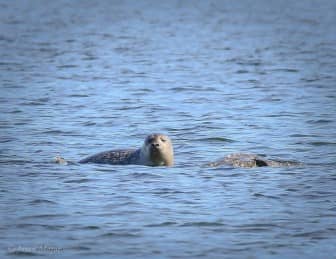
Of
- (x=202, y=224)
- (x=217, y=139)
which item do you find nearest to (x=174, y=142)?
(x=217, y=139)

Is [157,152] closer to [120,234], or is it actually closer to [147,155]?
[147,155]

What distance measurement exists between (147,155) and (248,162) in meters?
1.35

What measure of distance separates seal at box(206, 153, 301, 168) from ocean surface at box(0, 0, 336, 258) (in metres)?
0.20

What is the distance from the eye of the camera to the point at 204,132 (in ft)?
60.7

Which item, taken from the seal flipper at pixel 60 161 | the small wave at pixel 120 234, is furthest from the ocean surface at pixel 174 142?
the seal flipper at pixel 60 161

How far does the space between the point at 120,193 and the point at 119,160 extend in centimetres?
213

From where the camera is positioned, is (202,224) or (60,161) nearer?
(202,224)

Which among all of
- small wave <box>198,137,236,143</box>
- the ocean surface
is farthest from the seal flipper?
small wave <box>198,137,236,143</box>

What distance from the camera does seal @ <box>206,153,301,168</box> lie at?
14680 millimetres

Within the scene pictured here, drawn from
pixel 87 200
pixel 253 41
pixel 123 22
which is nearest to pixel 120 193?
pixel 87 200

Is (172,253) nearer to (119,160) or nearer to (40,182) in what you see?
(40,182)

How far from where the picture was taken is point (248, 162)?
14.7m

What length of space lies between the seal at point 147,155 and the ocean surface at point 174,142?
0.20 m

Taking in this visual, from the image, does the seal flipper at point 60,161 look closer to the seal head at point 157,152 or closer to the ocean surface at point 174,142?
the ocean surface at point 174,142
